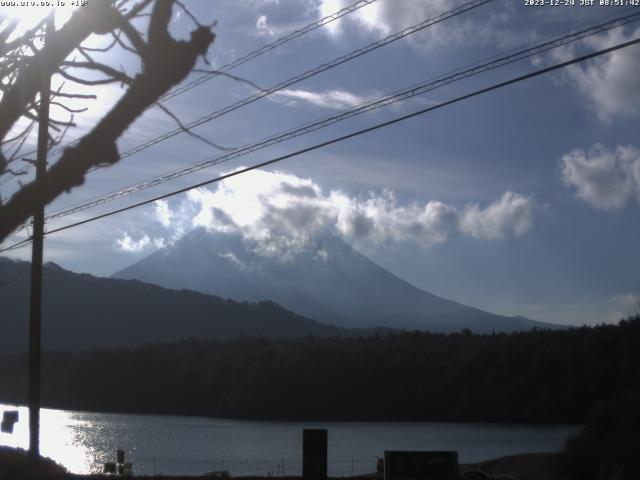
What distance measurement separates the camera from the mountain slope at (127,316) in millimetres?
133750

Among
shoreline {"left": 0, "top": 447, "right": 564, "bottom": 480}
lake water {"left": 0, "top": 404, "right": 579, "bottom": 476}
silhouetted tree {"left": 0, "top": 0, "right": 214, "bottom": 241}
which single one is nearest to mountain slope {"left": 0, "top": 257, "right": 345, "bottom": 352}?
lake water {"left": 0, "top": 404, "right": 579, "bottom": 476}

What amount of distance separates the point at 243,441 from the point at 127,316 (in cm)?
9130

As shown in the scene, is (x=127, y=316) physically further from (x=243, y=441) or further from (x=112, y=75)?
(x=112, y=75)

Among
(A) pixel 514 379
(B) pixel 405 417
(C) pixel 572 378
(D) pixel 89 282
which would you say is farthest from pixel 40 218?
(D) pixel 89 282

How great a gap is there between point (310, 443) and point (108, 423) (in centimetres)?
7588

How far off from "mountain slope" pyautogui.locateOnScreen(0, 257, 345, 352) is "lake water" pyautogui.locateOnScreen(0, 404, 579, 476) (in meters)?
33.8

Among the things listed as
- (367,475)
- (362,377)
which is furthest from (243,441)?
(367,475)

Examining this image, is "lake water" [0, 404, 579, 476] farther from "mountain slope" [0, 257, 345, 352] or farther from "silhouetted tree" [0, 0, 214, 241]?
"silhouetted tree" [0, 0, 214, 241]

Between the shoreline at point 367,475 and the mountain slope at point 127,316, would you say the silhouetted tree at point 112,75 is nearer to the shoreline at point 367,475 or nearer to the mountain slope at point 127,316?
the shoreline at point 367,475

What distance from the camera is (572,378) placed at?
249 ft

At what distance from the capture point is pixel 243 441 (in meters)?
69.1

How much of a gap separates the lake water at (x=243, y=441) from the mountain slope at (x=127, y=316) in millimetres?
33798

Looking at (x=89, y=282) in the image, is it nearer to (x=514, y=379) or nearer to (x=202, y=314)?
(x=202, y=314)

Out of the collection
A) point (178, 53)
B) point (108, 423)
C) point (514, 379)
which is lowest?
point (108, 423)
